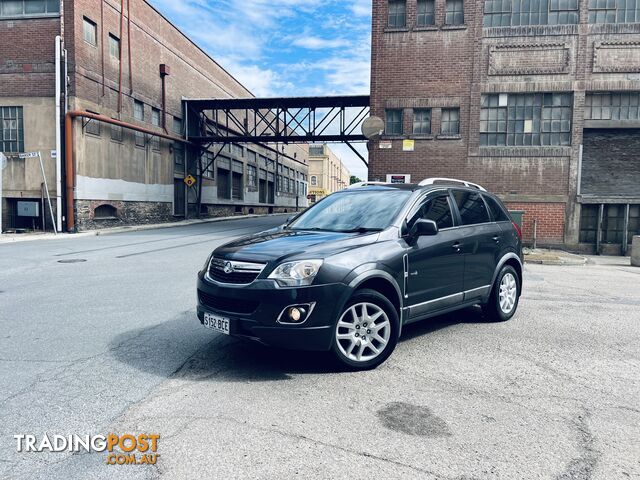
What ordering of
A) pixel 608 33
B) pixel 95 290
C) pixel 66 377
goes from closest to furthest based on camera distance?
pixel 66 377
pixel 95 290
pixel 608 33

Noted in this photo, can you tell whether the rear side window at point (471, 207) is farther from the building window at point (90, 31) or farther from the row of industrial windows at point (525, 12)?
the building window at point (90, 31)

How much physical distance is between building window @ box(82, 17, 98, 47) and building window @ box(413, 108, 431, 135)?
1620 cm

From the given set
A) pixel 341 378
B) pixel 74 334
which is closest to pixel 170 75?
pixel 74 334

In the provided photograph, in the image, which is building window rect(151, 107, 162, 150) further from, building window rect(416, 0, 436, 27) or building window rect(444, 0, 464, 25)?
building window rect(444, 0, 464, 25)

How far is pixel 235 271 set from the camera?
4195mm

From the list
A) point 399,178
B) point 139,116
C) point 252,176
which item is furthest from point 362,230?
point 252,176

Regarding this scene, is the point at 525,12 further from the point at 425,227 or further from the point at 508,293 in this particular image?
the point at 425,227

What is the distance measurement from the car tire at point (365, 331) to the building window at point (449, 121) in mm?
15286

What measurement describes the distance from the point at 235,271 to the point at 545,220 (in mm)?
16215

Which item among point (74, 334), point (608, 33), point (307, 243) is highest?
point (608, 33)

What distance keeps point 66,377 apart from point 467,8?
18427 mm

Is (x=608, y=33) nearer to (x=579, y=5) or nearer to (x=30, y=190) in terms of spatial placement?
(x=579, y=5)

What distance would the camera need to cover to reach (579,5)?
17047 millimetres

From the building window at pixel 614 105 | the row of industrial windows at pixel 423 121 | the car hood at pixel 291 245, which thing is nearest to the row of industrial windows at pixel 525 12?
the building window at pixel 614 105
